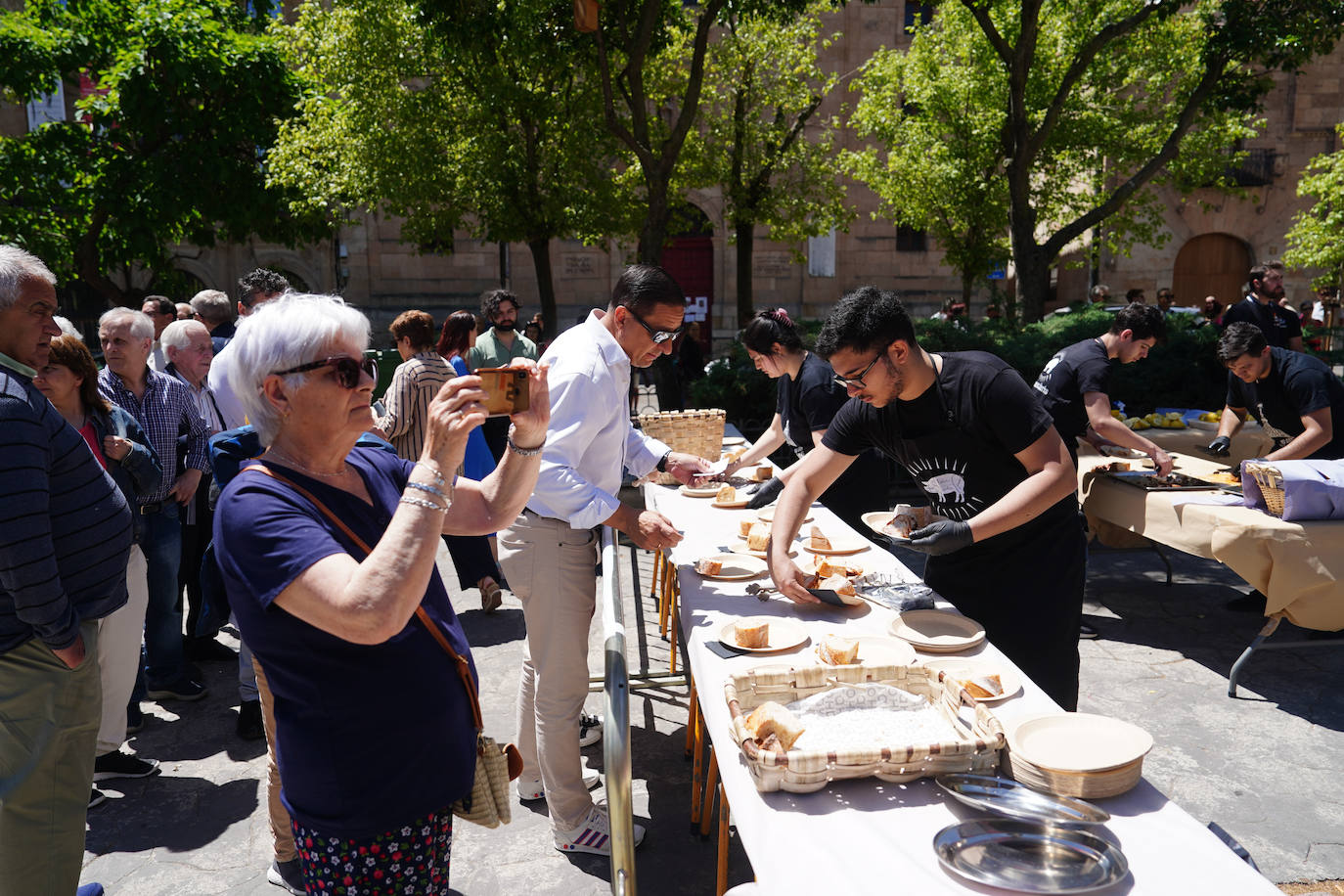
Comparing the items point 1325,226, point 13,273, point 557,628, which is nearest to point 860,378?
point 557,628

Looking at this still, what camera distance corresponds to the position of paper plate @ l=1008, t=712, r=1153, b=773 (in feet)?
5.90

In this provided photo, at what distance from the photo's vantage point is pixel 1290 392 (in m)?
5.45

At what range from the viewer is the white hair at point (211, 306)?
609 centimetres

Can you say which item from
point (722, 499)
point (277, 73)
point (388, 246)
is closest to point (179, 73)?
point (277, 73)

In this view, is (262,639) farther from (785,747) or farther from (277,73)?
(277,73)

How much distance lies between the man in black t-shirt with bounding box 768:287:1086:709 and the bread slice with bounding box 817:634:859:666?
456mm

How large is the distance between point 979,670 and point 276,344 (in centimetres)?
187

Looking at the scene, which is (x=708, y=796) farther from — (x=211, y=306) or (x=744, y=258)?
(x=744, y=258)

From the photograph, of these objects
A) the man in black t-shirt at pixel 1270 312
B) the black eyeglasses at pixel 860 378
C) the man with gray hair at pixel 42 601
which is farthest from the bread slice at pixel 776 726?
the man in black t-shirt at pixel 1270 312

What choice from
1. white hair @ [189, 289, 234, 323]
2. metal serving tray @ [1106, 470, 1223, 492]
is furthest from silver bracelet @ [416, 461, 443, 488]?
white hair @ [189, 289, 234, 323]

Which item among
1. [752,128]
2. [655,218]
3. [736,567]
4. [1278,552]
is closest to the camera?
[736,567]

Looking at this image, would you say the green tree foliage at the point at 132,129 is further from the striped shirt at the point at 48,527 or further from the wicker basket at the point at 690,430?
the striped shirt at the point at 48,527

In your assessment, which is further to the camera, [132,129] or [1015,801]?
[132,129]

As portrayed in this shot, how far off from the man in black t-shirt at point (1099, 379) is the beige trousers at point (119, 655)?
16.4 feet
